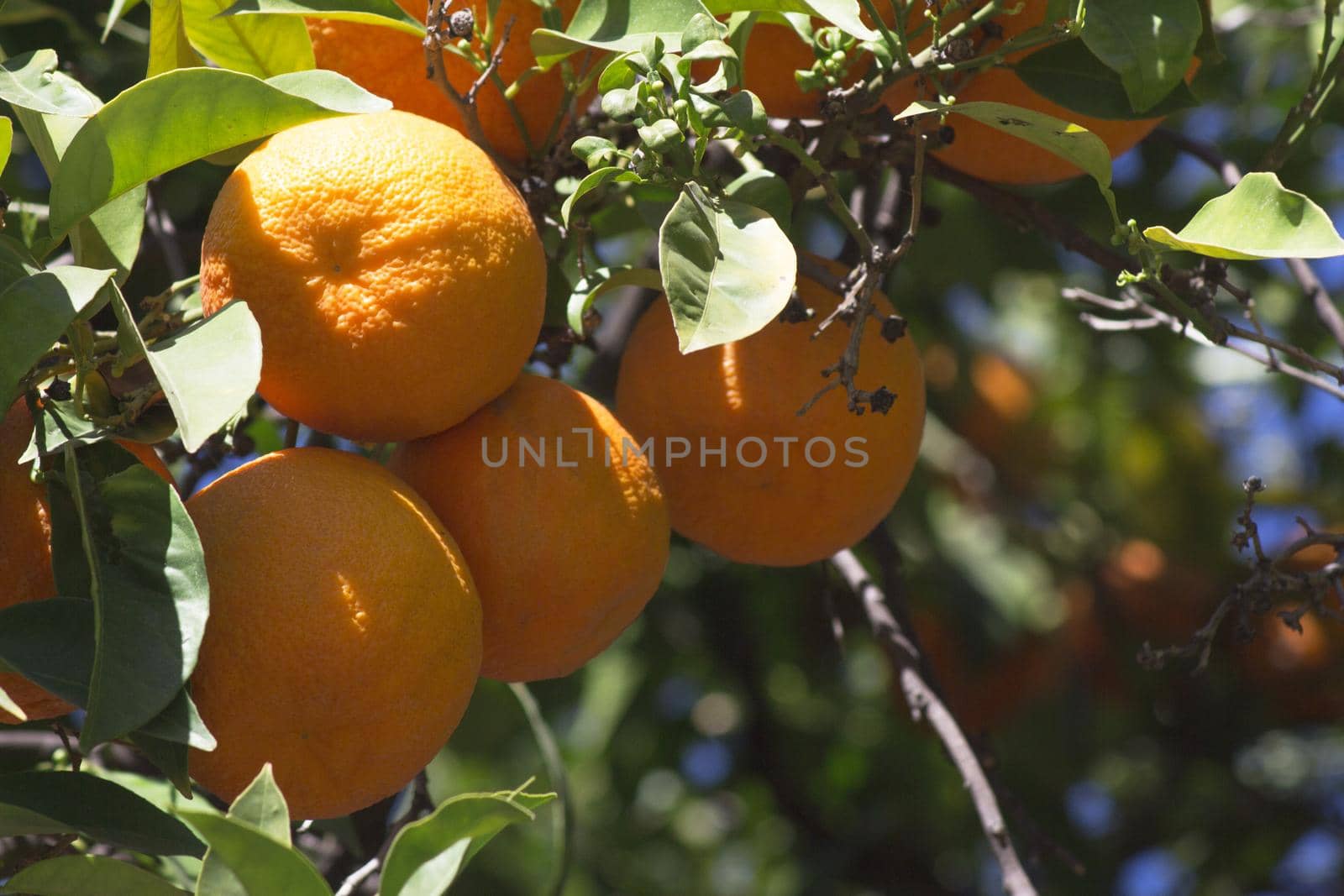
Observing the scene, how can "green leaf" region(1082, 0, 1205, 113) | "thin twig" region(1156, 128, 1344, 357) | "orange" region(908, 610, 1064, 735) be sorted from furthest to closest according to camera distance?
"orange" region(908, 610, 1064, 735) < "thin twig" region(1156, 128, 1344, 357) < "green leaf" region(1082, 0, 1205, 113)

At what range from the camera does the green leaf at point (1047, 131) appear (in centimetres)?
95

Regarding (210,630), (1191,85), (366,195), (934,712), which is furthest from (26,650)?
(1191,85)

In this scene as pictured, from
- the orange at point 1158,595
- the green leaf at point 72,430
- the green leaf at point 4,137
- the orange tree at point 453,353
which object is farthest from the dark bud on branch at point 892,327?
the orange at point 1158,595

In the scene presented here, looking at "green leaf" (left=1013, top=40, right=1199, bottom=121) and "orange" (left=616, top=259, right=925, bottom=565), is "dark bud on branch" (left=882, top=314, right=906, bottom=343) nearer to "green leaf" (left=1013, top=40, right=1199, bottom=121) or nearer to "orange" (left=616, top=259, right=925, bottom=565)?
"orange" (left=616, top=259, right=925, bottom=565)

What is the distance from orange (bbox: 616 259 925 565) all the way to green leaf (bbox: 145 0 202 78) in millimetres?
469

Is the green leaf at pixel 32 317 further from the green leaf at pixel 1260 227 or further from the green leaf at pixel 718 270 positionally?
the green leaf at pixel 1260 227

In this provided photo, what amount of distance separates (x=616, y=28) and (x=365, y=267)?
0.97ft

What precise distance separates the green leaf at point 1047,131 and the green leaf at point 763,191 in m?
0.18

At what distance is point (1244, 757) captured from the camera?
239cm

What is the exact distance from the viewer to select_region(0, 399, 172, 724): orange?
2.99 ft

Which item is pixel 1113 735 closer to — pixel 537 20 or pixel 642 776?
pixel 642 776

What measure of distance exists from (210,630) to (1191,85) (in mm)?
1080

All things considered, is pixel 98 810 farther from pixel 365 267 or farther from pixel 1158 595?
pixel 1158 595

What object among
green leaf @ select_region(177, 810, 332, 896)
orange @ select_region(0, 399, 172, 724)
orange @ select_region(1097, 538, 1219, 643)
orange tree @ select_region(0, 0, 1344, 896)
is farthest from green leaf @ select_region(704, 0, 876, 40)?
orange @ select_region(1097, 538, 1219, 643)
